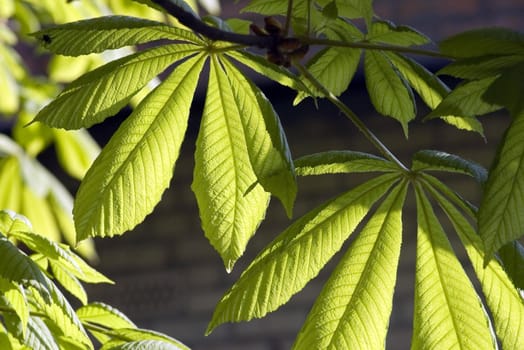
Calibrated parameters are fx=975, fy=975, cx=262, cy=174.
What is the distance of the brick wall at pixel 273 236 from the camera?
3.13 m

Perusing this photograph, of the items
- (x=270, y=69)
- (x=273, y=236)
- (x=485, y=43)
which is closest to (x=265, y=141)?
(x=270, y=69)

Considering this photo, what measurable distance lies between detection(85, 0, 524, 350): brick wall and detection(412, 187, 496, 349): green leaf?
2429 millimetres

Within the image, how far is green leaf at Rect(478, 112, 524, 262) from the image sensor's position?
55 cm

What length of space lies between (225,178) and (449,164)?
158 mm

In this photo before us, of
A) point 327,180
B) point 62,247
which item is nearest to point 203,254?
point 327,180

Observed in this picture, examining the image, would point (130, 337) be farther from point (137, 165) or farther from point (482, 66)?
point (482, 66)

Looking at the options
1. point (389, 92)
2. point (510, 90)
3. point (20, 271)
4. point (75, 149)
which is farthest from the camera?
point (75, 149)

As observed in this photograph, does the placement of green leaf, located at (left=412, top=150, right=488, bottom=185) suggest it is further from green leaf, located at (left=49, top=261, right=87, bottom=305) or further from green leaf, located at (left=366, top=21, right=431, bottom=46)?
green leaf, located at (left=49, top=261, right=87, bottom=305)

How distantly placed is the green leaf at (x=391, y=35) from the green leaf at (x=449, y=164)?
145 mm

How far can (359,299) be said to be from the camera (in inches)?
26.3

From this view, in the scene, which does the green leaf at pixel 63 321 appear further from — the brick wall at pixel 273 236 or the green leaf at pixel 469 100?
the brick wall at pixel 273 236

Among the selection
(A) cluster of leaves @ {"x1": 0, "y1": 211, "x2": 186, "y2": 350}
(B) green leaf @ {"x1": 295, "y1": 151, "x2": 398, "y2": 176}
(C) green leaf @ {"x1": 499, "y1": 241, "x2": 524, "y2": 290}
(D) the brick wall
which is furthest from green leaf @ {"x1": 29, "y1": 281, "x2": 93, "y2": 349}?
(D) the brick wall

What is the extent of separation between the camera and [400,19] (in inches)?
123

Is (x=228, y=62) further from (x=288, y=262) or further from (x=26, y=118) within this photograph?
(x=26, y=118)
